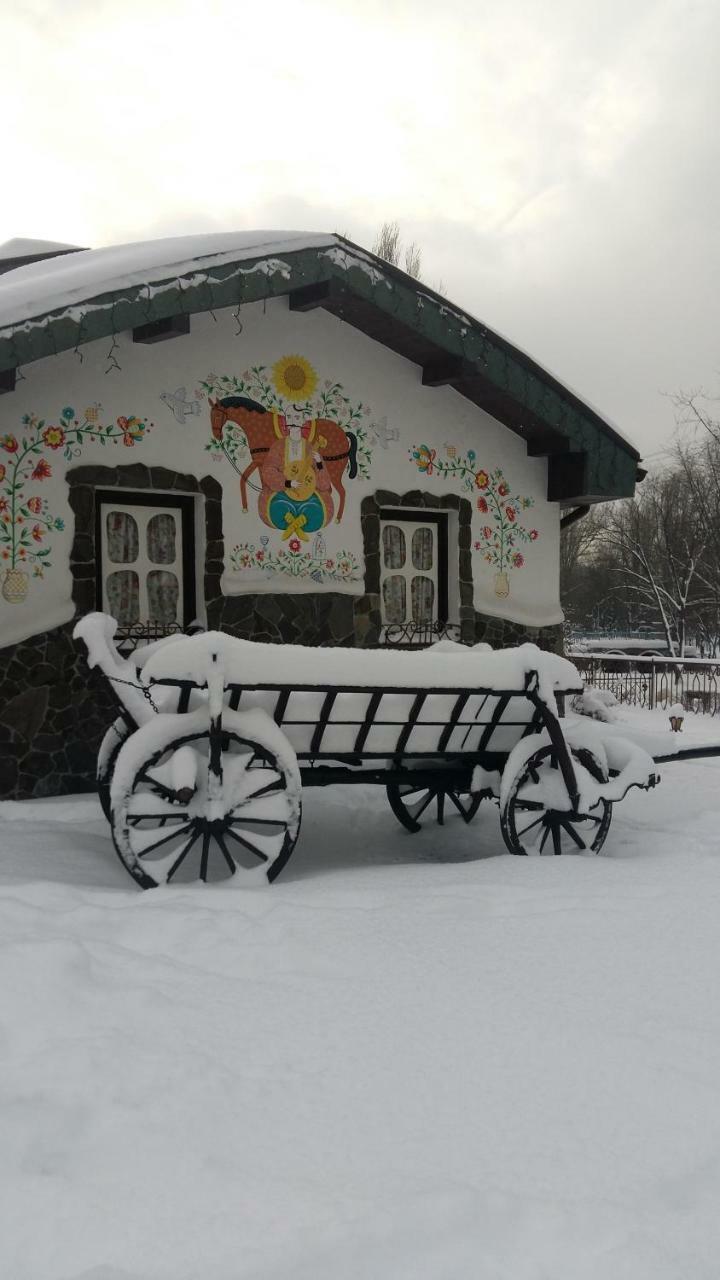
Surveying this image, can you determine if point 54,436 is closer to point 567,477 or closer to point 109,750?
point 109,750

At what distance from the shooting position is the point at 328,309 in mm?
7480

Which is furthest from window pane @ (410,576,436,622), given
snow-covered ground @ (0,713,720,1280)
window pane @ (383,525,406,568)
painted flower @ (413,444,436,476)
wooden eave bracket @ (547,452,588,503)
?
snow-covered ground @ (0,713,720,1280)

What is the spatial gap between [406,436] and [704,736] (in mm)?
7016

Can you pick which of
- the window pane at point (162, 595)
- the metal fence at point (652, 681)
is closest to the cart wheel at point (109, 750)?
the window pane at point (162, 595)

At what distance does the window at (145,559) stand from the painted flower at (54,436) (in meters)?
0.45

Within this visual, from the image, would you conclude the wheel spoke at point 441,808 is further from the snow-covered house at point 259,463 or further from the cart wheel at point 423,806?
the snow-covered house at point 259,463

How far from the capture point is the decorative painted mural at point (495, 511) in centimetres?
811

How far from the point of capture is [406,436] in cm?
786

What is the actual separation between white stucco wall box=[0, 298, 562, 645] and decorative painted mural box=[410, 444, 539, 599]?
1 centimetres

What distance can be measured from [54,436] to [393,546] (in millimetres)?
2826

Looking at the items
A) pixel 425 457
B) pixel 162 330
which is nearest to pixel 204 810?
pixel 162 330

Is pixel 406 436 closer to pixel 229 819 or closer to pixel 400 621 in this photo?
pixel 400 621

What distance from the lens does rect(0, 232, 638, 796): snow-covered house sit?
6336 millimetres

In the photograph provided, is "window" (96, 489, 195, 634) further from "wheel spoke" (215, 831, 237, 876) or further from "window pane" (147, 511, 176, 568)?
"wheel spoke" (215, 831, 237, 876)
